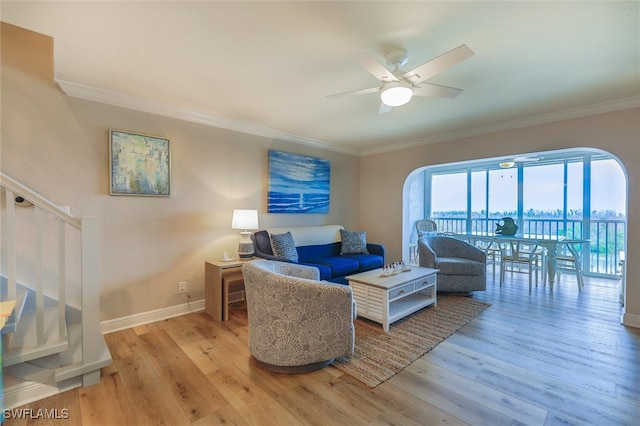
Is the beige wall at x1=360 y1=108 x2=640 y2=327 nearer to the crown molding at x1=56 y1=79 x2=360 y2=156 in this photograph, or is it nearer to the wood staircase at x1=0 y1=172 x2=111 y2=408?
the crown molding at x1=56 y1=79 x2=360 y2=156

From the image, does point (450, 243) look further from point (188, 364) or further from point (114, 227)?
point (114, 227)

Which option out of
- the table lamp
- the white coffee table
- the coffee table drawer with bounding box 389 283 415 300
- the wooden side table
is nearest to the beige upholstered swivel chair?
the white coffee table

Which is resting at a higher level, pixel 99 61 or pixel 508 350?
pixel 99 61

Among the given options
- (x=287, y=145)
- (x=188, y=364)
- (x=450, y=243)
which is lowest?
(x=188, y=364)

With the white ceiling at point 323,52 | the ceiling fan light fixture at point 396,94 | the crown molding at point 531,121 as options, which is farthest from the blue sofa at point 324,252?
the ceiling fan light fixture at point 396,94

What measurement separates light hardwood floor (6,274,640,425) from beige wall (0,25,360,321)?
0.62 m

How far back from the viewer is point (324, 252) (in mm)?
4242

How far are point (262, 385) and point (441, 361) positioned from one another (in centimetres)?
141

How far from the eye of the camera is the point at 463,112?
336 cm

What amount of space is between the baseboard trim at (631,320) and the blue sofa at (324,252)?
8.85ft

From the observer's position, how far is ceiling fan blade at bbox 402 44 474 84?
167 centimetres

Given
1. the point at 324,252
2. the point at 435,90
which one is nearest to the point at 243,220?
the point at 324,252

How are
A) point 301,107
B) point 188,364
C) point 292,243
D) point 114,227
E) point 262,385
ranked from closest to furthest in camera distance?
point 262,385 < point 188,364 < point 114,227 < point 301,107 < point 292,243

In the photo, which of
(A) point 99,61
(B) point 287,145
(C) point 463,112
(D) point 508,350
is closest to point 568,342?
(D) point 508,350
